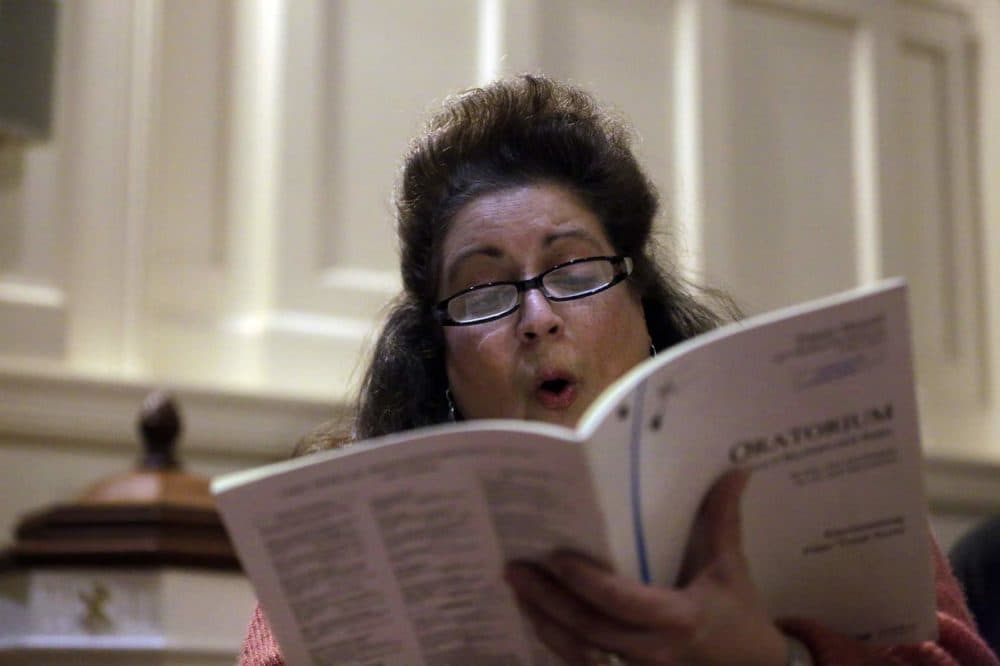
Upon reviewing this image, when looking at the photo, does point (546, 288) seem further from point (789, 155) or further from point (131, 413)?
point (789, 155)

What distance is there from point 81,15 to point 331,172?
1.77 ft

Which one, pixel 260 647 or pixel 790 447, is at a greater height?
pixel 790 447

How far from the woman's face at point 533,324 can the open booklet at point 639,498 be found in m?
0.38

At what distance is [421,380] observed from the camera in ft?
5.34

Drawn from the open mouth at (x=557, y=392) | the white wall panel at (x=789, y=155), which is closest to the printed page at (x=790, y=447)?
the open mouth at (x=557, y=392)

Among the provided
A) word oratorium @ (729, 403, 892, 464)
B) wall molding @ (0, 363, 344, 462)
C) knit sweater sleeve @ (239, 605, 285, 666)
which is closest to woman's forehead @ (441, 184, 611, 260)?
knit sweater sleeve @ (239, 605, 285, 666)

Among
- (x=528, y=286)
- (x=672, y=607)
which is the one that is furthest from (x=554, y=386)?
(x=672, y=607)

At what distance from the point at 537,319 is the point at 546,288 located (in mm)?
52

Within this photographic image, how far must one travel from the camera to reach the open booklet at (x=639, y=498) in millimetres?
912

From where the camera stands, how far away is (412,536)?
0.97 m

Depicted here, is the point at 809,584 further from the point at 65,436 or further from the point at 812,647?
the point at 65,436

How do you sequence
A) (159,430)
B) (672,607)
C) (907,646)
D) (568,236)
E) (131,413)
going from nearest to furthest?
(672,607)
(907,646)
(568,236)
(159,430)
(131,413)

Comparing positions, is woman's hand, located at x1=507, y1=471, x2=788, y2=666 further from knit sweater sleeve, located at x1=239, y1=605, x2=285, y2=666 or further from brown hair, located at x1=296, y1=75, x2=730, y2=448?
brown hair, located at x1=296, y1=75, x2=730, y2=448

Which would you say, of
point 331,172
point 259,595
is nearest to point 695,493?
point 259,595
